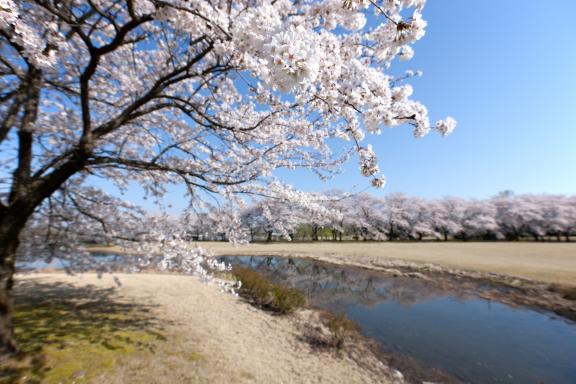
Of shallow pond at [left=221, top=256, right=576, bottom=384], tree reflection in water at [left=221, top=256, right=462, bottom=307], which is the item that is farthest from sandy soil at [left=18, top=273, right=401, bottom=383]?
tree reflection in water at [left=221, top=256, right=462, bottom=307]

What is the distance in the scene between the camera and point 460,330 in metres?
9.29

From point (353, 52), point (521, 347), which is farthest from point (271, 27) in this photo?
point (521, 347)

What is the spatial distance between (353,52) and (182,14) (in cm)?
194

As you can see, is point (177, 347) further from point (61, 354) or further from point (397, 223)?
point (397, 223)

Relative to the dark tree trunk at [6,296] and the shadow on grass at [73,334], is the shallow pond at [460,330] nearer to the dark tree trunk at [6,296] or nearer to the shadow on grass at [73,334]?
the shadow on grass at [73,334]

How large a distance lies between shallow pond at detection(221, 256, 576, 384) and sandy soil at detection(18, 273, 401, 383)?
8.14 feet

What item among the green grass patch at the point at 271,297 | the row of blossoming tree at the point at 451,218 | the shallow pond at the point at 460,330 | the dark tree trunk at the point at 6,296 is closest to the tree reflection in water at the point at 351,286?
the shallow pond at the point at 460,330

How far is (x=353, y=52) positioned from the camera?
10.5 ft

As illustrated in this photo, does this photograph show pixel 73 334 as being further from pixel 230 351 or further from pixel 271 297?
pixel 271 297

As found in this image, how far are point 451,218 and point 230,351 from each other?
57448mm

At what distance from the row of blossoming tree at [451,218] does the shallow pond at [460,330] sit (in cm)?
2678

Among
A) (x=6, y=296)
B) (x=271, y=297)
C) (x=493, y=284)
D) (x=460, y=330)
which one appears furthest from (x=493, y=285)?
(x=6, y=296)

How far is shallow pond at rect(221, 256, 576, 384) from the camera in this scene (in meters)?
6.88

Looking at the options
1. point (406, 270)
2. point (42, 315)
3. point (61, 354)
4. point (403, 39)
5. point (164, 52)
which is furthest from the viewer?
point (406, 270)
